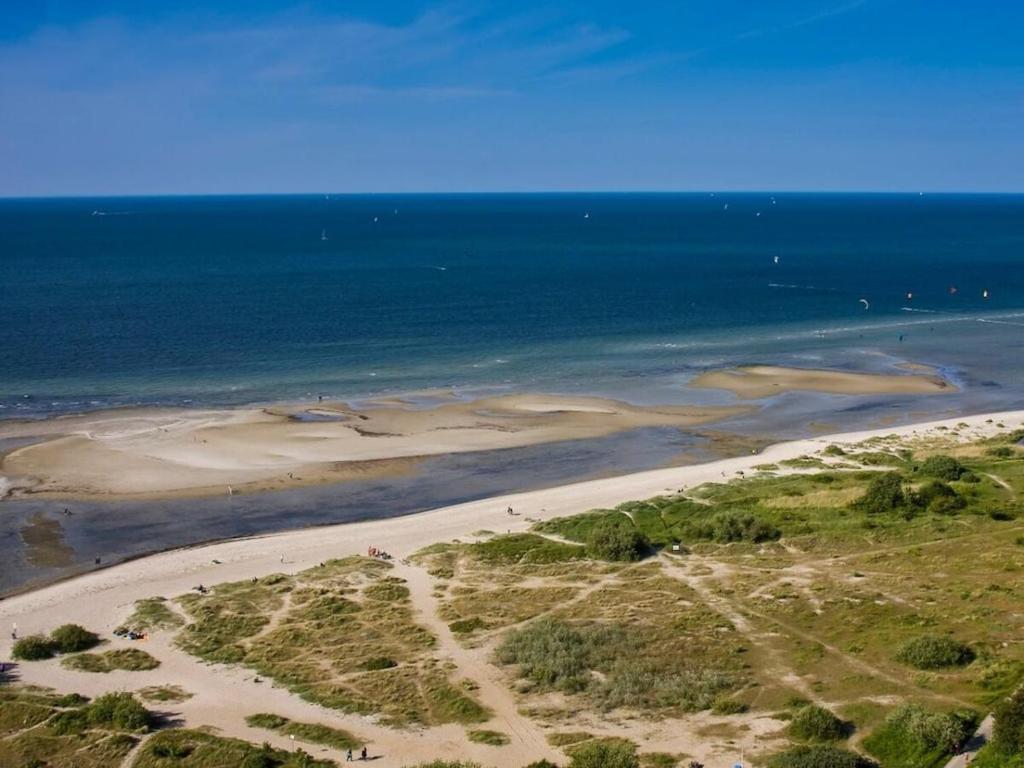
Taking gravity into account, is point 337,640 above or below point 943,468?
below

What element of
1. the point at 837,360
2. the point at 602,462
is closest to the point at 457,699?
the point at 602,462

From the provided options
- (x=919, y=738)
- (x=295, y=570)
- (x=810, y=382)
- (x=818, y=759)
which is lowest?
(x=295, y=570)

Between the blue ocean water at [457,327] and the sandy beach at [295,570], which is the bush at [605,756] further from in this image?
the blue ocean water at [457,327]

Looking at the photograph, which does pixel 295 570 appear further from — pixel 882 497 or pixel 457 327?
pixel 457 327

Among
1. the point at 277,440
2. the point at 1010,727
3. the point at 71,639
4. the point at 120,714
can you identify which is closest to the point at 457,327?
the point at 277,440

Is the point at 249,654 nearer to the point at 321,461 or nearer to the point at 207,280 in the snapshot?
the point at 321,461

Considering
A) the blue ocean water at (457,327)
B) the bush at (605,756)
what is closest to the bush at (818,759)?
the bush at (605,756)
